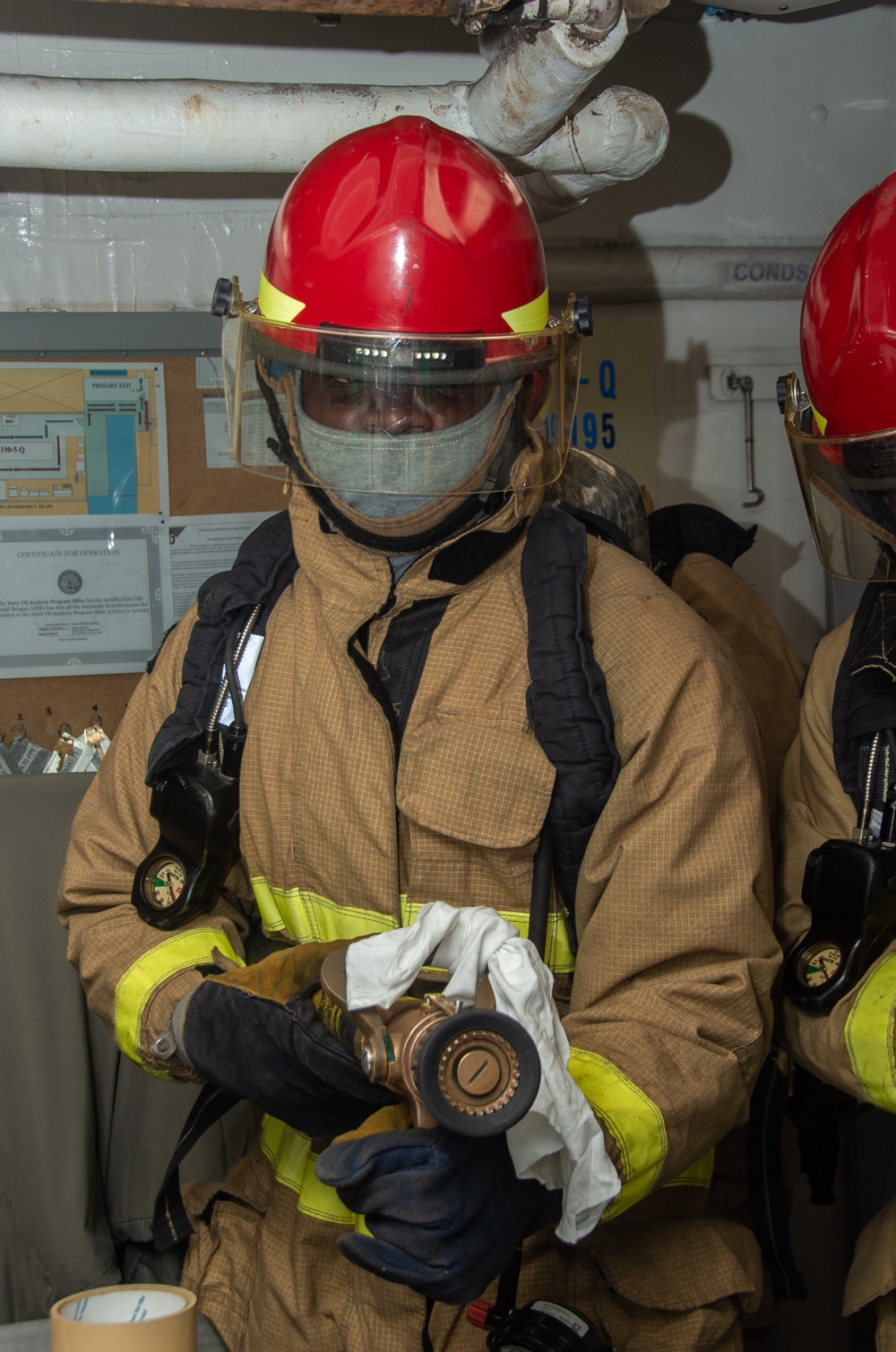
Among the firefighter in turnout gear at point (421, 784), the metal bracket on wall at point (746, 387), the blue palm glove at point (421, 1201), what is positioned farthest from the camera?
the metal bracket on wall at point (746, 387)

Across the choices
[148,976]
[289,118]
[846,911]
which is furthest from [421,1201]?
[289,118]

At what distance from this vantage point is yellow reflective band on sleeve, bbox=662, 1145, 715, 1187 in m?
1.42

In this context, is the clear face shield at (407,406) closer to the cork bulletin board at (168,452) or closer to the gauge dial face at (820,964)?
the gauge dial face at (820,964)

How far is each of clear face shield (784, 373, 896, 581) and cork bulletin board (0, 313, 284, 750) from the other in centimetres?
145

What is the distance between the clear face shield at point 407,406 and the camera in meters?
1.44

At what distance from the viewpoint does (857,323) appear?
1530mm

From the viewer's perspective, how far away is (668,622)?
4.73ft

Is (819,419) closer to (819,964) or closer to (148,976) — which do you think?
(819,964)

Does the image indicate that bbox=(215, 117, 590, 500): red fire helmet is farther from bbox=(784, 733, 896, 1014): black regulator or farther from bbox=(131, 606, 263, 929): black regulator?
bbox=(784, 733, 896, 1014): black regulator

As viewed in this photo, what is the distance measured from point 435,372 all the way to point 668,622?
1.39ft

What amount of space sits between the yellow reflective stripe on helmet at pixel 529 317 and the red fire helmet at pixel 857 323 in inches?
15.0

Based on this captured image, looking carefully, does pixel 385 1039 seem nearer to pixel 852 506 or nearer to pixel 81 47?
pixel 852 506

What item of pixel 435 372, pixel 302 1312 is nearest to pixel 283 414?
pixel 435 372

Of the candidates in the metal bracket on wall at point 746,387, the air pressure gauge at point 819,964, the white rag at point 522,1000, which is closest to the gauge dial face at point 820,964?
the air pressure gauge at point 819,964
